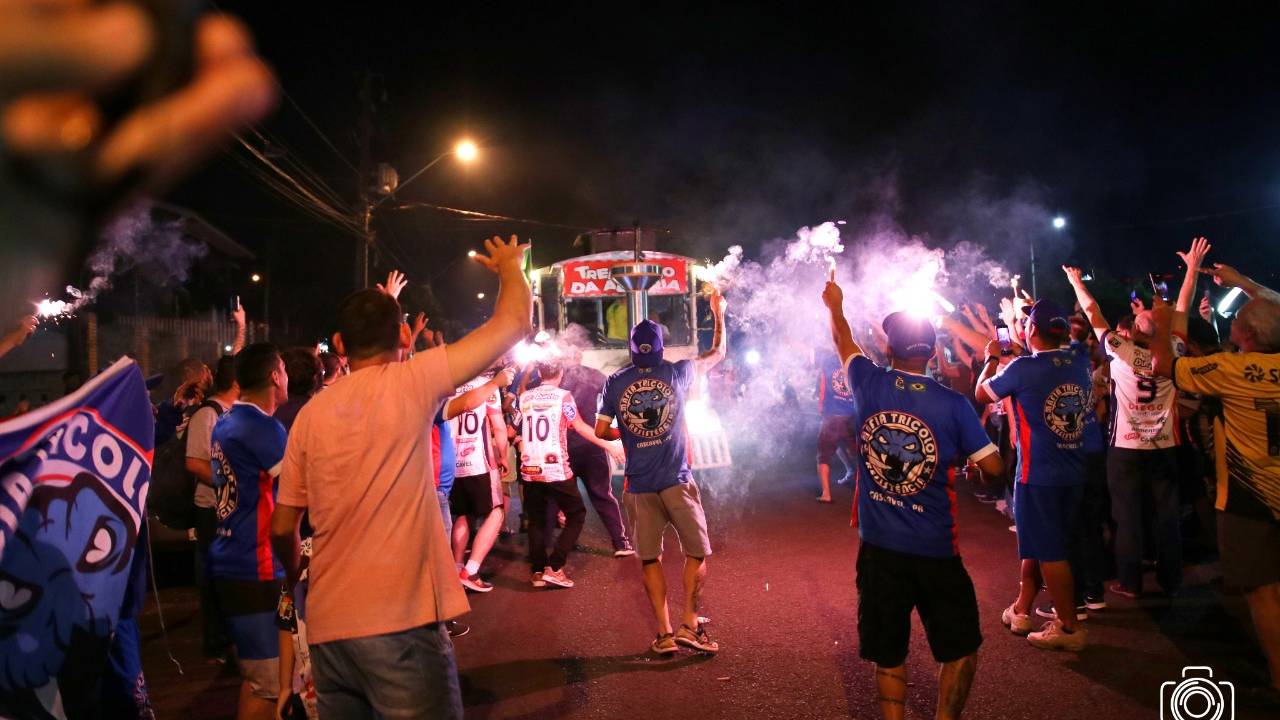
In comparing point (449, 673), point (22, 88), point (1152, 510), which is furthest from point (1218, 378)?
point (22, 88)

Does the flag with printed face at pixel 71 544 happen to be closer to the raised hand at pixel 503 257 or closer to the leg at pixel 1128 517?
the raised hand at pixel 503 257

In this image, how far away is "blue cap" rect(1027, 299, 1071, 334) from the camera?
5.02m

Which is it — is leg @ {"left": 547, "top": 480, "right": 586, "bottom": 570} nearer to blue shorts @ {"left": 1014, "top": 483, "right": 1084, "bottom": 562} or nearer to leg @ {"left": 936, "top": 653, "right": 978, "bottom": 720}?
blue shorts @ {"left": 1014, "top": 483, "right": 1084, "bottom": 562}

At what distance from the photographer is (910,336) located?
12.2ft

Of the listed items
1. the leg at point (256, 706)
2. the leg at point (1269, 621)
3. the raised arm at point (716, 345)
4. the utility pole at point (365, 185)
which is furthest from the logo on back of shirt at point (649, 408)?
the utility pole at point (365, 185)

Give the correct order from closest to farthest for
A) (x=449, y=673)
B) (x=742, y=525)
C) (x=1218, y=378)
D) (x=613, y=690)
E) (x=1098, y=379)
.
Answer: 1. (x=449, y=673)
2. (x=1218, y=378)
3. (x=613, y=690)
4. (x=1098, y=379)
5. (x=742, y=525)

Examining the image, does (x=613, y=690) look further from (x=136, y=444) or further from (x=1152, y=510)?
(x=1152, y=510)

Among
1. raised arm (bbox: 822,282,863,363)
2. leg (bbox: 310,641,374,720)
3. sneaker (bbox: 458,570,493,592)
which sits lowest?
sneaker (bbox: 458,570,493,592)

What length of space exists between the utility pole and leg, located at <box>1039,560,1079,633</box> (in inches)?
562

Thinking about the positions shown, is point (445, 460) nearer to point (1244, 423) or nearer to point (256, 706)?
point (256, 706)

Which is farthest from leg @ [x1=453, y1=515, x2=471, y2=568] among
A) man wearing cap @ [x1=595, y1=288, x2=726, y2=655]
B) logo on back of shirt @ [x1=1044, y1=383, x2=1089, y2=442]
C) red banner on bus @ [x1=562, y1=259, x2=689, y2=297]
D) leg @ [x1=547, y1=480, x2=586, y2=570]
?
red banner on bus @ [x1=562, y1=259, x2=689, y2=297]

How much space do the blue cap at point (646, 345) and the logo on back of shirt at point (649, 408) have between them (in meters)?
0.16

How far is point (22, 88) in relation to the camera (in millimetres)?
771

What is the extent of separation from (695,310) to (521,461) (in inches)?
268
